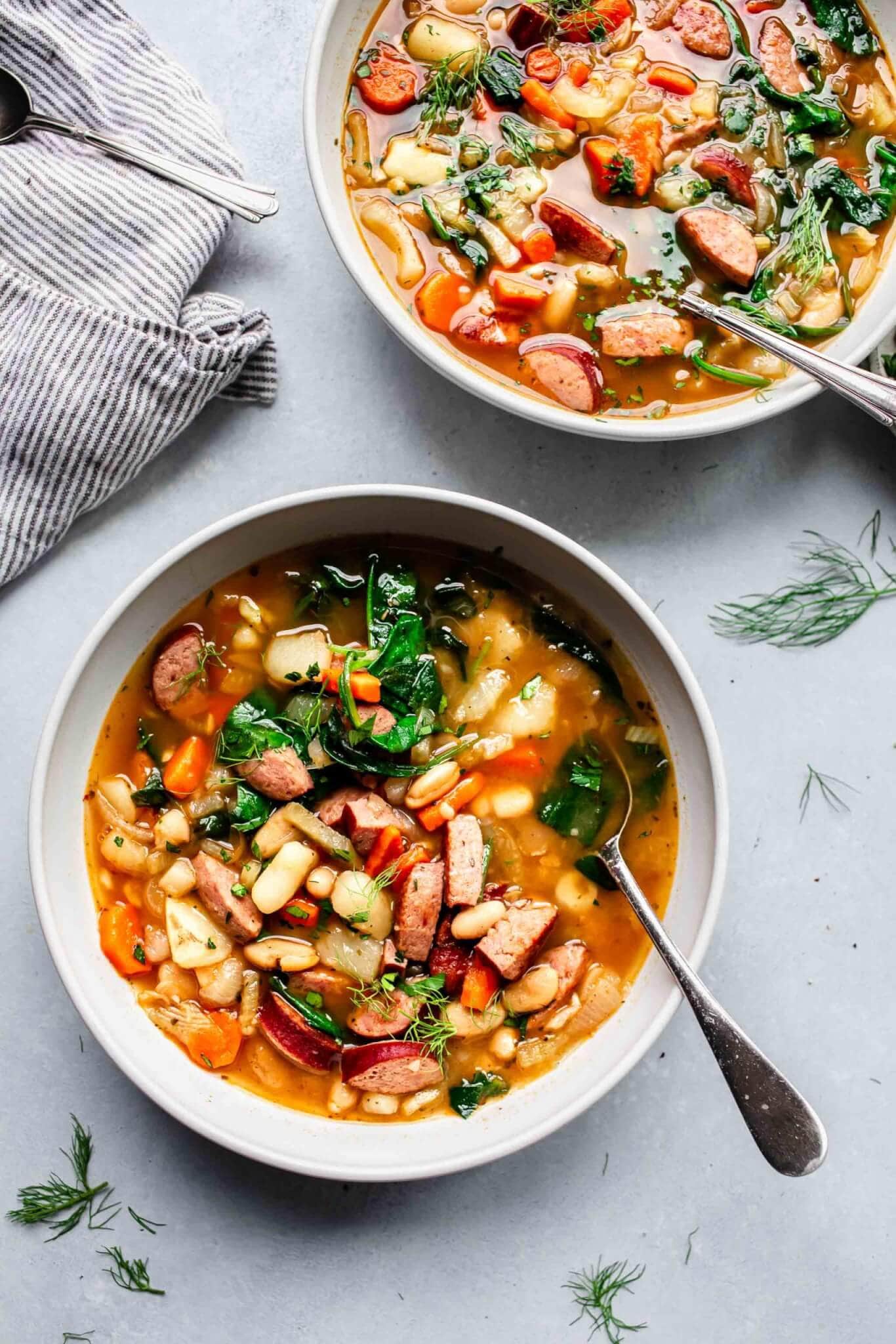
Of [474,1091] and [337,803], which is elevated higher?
[337,803]

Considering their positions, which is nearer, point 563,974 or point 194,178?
point 563,974

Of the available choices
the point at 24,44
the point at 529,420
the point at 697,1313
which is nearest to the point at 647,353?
the point at 529,420

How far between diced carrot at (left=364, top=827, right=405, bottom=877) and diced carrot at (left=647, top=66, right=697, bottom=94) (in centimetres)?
211

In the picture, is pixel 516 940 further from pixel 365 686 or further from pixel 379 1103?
pixel 365 686

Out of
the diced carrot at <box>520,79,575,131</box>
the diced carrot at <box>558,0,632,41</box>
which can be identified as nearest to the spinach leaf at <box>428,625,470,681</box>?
the diced carrot at <box>520,79,575,131</box>

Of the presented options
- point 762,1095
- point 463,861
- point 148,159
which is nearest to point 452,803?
point 463,861

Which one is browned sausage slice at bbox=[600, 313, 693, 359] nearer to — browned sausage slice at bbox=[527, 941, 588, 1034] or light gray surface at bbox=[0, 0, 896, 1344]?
light gray surface at bbox=[0, 0, 896, 1344]

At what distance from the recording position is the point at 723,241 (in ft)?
9.16

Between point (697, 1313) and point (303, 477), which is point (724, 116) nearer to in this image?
point (303, 477)

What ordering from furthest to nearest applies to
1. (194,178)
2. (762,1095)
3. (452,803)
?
(194,178) < (452,803) < (762,1095)

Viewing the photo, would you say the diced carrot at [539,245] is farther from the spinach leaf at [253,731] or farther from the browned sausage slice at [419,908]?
the browned sausage slice at [419,908]

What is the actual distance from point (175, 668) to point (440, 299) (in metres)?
1.20

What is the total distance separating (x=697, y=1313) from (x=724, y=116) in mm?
3360

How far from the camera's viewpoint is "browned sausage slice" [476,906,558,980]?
2.68m
